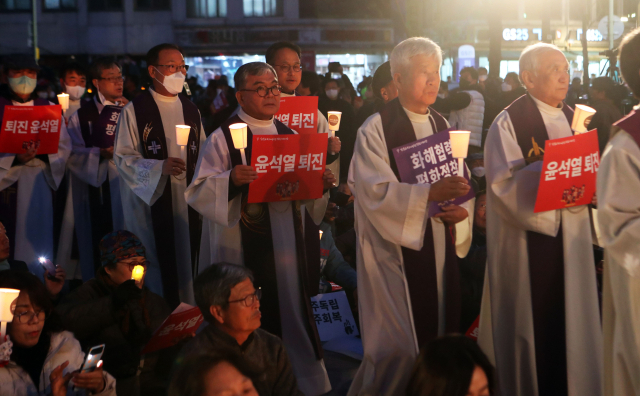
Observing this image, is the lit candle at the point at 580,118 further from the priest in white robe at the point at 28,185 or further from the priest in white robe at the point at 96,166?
the priest in white robe at the point at 28,185

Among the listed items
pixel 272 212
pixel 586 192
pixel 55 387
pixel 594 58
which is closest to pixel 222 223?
pixel 272 212

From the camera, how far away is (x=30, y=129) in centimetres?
645

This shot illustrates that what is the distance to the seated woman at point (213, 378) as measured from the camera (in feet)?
7.99

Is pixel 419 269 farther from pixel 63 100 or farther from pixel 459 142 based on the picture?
Result: pixel 63 100

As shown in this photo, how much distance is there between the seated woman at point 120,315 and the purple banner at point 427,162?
1.60 m

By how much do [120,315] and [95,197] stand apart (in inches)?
139

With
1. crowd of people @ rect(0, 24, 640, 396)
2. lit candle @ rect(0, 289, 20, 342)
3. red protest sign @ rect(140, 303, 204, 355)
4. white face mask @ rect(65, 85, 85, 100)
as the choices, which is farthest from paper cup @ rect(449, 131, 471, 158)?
white face mask @ rect(65, 85, 85, 100)

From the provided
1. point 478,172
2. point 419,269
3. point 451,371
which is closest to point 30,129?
point 419,269

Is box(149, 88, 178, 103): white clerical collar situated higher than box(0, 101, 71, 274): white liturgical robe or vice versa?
box(149, 88, 178, 103): white clerical collar

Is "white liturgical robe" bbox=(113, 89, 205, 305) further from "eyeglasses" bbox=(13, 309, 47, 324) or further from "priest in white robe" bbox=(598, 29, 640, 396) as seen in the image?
"priest in white robe" bbox=(598, 29, 640, 396)

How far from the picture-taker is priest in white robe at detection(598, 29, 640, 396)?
300 cm

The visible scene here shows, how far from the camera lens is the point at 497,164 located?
417 cm

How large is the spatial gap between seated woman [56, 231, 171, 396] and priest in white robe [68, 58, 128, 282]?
2601 mm

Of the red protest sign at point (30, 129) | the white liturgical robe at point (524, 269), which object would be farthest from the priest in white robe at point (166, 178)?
the white liturgical robe at point (524, 269)
